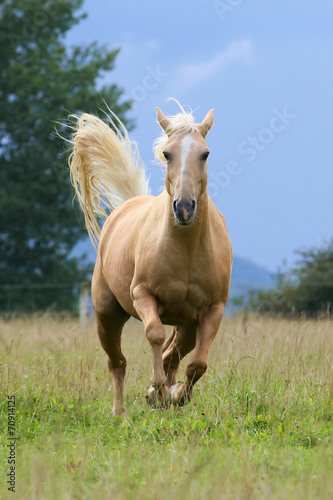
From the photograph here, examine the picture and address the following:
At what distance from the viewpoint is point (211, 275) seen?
17.3ft

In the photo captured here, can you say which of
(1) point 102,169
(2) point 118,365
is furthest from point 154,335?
(1) point 102,169

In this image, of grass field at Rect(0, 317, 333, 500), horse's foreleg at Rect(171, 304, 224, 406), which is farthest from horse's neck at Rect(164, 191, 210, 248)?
grass field at Rect(0, 317, 333, 500)

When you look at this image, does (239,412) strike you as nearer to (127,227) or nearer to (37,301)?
(127,227)

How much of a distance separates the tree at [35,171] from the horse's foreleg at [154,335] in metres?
Result: 19.3

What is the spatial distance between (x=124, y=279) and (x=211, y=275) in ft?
3.51

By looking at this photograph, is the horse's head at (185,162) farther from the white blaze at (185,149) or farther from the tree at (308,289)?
the tree at (308,289)

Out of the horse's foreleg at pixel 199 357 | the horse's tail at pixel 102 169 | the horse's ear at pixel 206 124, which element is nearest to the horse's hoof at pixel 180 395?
the horse's foreleg at pixel 199 357

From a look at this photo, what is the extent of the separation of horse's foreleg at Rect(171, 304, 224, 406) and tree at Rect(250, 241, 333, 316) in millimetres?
10940

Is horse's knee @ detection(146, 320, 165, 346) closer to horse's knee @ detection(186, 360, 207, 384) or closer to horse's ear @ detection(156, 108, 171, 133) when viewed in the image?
horse's knee @ detection(186, 360, 207, 384)

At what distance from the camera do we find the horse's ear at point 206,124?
208 inches

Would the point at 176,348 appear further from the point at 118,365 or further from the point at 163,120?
the point at 163,120

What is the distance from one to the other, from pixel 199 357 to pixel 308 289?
13.2 metres

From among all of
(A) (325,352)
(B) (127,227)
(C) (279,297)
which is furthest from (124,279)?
(C) (279,297)

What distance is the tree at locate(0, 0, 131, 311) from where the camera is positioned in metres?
25.0
